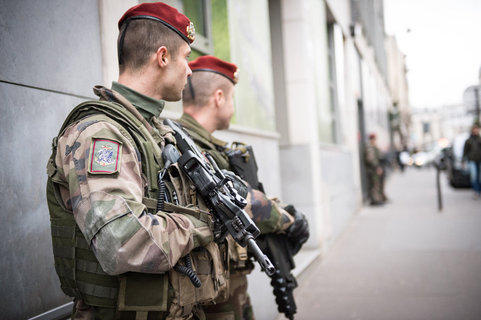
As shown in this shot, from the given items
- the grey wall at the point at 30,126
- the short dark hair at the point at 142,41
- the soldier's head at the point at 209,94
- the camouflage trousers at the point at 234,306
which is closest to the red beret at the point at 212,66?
the soldier's head at the point at 209,94

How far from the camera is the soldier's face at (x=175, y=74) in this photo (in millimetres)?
1806

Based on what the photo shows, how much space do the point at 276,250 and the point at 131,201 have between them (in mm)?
1368

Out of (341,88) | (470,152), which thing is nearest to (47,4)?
(341,88)

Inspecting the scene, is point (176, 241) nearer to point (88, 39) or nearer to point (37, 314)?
point (37, 314)

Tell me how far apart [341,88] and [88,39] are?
28.1 feet

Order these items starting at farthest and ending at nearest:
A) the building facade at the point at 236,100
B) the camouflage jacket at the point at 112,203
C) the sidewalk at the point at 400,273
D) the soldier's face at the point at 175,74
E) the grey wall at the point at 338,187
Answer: the grey wall at the point at 338,187, the sidewalk at the point at 400,273, the building facade at the point at 236,100, the soldier's face at the point at 175,74, the camouflage jacket at the point at 112,203

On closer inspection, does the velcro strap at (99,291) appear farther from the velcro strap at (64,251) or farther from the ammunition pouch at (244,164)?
the ammunition pouch at (244,164)

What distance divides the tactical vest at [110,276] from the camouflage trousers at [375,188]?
454 inches

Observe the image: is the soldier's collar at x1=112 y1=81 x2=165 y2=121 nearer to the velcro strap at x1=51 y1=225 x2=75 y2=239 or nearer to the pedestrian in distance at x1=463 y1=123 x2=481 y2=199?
the velcro strap at x1=51 y1=225 x2=75 y2=239

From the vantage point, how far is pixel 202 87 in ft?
8.82

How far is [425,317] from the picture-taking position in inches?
157

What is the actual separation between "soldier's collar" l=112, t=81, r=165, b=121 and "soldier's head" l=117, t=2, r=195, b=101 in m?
0.03

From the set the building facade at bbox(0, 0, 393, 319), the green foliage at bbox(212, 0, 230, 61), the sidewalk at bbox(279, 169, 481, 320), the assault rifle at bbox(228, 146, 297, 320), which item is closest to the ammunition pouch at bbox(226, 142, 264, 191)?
the assault rifle at bbox(228, 146, 297, 320)

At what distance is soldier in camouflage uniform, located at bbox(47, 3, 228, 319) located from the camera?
4.58 ft
